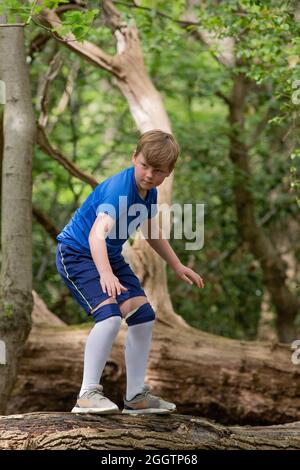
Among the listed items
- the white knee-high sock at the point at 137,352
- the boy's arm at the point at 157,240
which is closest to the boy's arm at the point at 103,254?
the white knee-high sock at the point at 137,352

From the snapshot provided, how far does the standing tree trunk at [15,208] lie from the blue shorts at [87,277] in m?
1.07

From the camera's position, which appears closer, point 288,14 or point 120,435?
point 120,435

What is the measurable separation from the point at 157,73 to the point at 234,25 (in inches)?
158

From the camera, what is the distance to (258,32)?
598 centimetres

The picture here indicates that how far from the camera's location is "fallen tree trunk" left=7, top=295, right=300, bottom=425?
645 cm

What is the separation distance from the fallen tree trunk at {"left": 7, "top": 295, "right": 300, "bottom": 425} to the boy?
2033mm

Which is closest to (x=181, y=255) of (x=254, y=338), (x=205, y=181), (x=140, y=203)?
(x=205, y=181)

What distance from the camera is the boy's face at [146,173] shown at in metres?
4.10

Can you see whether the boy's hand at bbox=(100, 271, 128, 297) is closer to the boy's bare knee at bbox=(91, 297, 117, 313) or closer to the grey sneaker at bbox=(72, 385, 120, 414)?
the boy's bare knee at bbox=(91, 297, 117, 313)

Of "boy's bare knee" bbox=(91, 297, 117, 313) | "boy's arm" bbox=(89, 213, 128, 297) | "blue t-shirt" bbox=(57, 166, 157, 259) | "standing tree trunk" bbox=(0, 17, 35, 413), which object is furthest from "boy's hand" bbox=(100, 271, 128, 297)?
"standing tree trunk" bbox=(0, 17, 35, 413)

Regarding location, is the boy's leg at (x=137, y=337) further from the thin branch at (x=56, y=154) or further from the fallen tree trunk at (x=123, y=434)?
the thin branch at (x=56, y=154)

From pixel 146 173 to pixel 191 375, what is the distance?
2.79 metres
